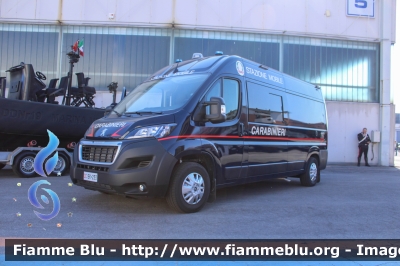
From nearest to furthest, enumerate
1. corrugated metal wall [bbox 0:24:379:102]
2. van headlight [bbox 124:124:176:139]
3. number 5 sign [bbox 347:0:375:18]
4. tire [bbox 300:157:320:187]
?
van headlight [bbox 124:124:176:139] → tire [bbox 300:157:320:187] → corrugated metal wall [bbox 0:24:379:102] → number 5 sign [bbox 347:0:375:18]

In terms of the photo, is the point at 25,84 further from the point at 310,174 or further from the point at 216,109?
the point at 310,174

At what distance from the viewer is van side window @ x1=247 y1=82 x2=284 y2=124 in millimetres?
6109

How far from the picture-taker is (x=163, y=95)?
5.43 meters

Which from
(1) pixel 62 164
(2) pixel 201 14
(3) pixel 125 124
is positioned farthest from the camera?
(2) pixel 201 14

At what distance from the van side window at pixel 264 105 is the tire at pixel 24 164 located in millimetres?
5644

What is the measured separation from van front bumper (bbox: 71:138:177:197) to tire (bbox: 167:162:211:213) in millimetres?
177

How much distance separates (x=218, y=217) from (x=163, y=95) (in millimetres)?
2121

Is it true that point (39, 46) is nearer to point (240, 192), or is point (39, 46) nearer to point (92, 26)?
point (92, 26)

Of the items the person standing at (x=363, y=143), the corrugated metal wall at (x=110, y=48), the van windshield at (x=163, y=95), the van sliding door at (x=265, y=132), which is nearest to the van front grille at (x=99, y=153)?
the van windshield at (x=163, y=95)

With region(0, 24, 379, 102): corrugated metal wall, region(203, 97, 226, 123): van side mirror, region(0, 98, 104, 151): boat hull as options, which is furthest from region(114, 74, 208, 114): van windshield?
region(0, 24, 379, 102): corrugated metal wall

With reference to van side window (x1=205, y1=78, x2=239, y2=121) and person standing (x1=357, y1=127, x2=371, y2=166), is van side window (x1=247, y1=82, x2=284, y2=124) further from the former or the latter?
person standing (x1=357, y1=127, x2=371, y2=166)

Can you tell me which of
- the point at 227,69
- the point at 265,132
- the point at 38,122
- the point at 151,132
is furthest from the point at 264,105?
the point at 38,122

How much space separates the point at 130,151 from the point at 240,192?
11.1 ft
